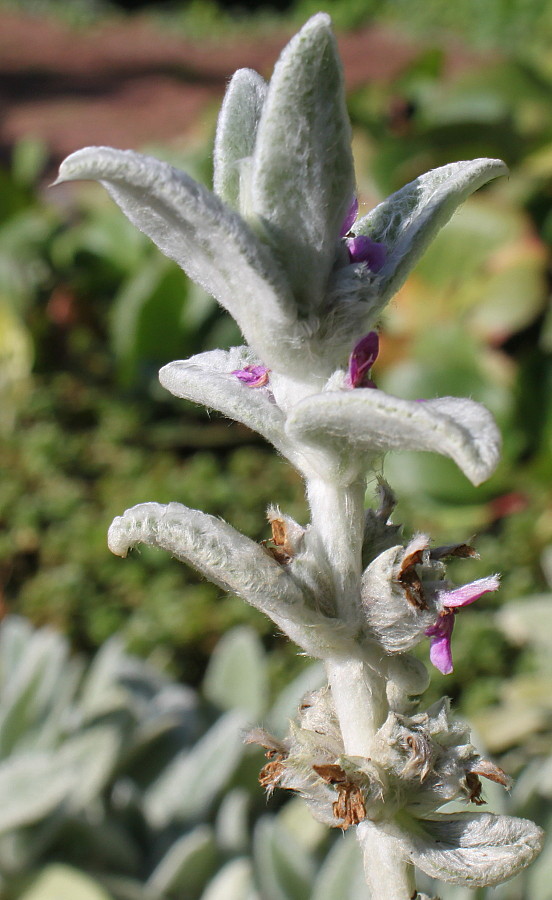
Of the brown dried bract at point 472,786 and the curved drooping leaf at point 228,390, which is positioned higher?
the curved drooping leaf at point 228,390

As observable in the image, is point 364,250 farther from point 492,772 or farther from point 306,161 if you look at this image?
point 492,772

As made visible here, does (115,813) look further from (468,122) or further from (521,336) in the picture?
(468,122)

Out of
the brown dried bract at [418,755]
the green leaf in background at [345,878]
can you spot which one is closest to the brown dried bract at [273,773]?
the brown dried bract at [418,755]

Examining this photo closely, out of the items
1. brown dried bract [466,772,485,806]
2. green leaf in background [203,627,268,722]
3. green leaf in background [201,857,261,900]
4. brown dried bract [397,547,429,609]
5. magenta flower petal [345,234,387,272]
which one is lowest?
green leaf in background [203,627,268,722]

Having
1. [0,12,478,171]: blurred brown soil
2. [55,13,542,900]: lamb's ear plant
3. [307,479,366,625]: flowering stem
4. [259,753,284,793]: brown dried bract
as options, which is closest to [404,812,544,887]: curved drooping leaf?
[55,13,542,900]: lamb's ear plant

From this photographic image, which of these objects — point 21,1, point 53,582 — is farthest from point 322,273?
point 21,1

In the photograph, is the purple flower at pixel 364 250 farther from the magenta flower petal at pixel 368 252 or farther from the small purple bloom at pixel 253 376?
the small purple bloom at pixel 253 376

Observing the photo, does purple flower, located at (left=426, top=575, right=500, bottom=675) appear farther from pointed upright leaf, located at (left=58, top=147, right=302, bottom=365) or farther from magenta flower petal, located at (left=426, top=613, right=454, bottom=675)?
pointed upright leaf, located at (left=58, top=147, right=302, bottom=365)

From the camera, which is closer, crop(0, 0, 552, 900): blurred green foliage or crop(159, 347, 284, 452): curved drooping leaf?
crop(159, 347, 284, 452): curved drooping leaf
